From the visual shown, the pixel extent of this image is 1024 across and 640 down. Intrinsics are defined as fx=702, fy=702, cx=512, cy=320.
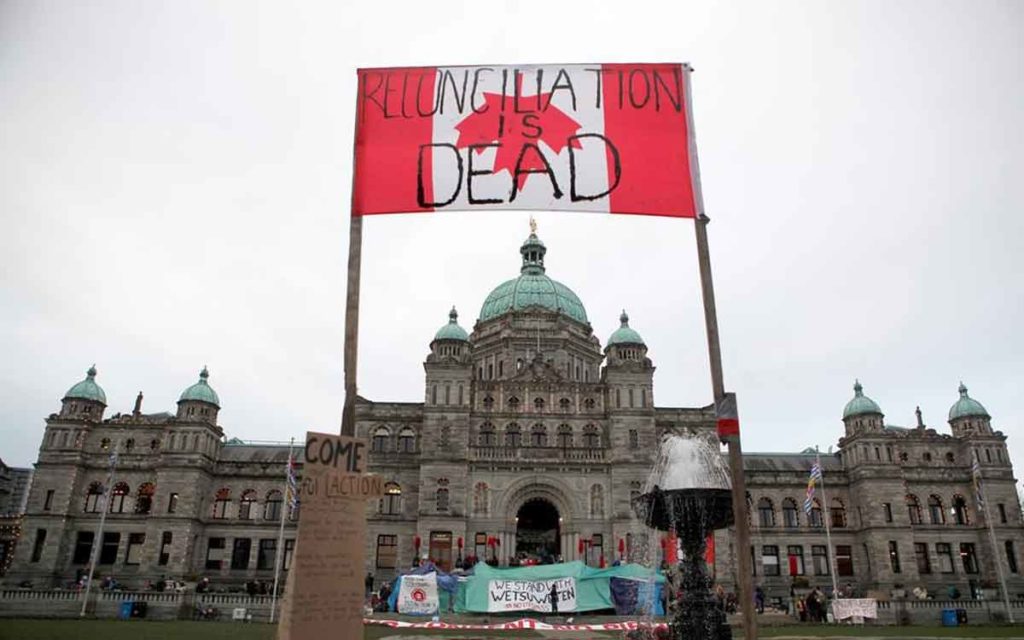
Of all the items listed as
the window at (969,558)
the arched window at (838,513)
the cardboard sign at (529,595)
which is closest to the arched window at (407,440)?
the cardboard sign at (529,595)

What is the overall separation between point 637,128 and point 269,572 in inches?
2023

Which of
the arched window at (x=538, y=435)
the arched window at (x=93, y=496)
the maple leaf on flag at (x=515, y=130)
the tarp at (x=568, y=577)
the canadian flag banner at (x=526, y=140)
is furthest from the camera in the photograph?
the arched window at (x=93, y=496)

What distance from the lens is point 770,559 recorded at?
5525 centimetres

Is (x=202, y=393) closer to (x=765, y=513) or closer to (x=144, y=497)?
(x=144, y=497)

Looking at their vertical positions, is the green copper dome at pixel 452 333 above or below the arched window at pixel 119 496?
above

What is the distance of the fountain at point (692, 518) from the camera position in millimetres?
17672

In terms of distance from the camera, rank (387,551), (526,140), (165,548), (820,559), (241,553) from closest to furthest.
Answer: (526,140), (165,548), (387,551), (241,553), (820,559)

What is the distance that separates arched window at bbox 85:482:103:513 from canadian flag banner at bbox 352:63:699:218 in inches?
2101

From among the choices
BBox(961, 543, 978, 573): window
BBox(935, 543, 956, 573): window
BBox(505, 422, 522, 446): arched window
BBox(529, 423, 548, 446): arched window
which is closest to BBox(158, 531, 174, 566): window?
BBox(505, 422, 522, 446): arched window

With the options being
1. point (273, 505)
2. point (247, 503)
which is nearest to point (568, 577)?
point (273, 505)

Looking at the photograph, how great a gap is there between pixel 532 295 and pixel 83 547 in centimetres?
4076

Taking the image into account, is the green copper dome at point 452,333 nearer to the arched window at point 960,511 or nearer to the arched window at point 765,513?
the arched window at point 765,513

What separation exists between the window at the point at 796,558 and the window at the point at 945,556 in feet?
33.8

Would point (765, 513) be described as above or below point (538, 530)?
above
